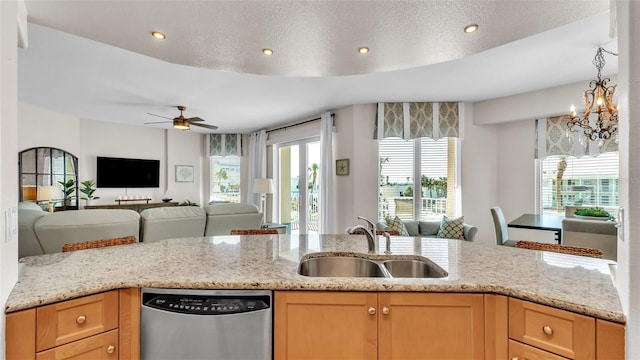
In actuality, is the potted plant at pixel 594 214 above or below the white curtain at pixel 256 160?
below

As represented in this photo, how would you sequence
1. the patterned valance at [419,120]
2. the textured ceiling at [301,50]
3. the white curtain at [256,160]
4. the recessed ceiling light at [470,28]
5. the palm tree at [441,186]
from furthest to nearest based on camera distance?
the white curtain at [256,160], the palm tree at [441,186], the patterned valance at [419,120], the recessed ceiling light at [470,28], the textured ceiling at [301,50]

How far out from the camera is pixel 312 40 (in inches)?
76.2

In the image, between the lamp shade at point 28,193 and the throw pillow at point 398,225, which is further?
the lamp shade at point 28,193

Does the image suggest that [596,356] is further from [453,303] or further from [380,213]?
[380,213]

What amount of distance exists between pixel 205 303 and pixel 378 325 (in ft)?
2.49

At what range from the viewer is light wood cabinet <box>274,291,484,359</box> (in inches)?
49.0

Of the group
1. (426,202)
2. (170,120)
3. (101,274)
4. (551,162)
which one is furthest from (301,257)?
(170,120)

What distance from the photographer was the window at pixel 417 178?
4816 mm

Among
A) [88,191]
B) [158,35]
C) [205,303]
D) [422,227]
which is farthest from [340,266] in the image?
[88,191]

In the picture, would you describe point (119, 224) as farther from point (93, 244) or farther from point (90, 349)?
point (90, 349)

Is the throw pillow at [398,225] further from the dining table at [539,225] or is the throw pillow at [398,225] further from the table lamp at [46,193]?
the table lamp at [46,193]

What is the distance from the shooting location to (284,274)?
4.55 feet

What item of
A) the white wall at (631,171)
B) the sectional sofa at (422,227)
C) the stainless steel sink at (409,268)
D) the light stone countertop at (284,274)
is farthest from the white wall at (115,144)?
the white wall at (631,171)

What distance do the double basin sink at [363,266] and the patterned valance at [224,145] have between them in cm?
609
